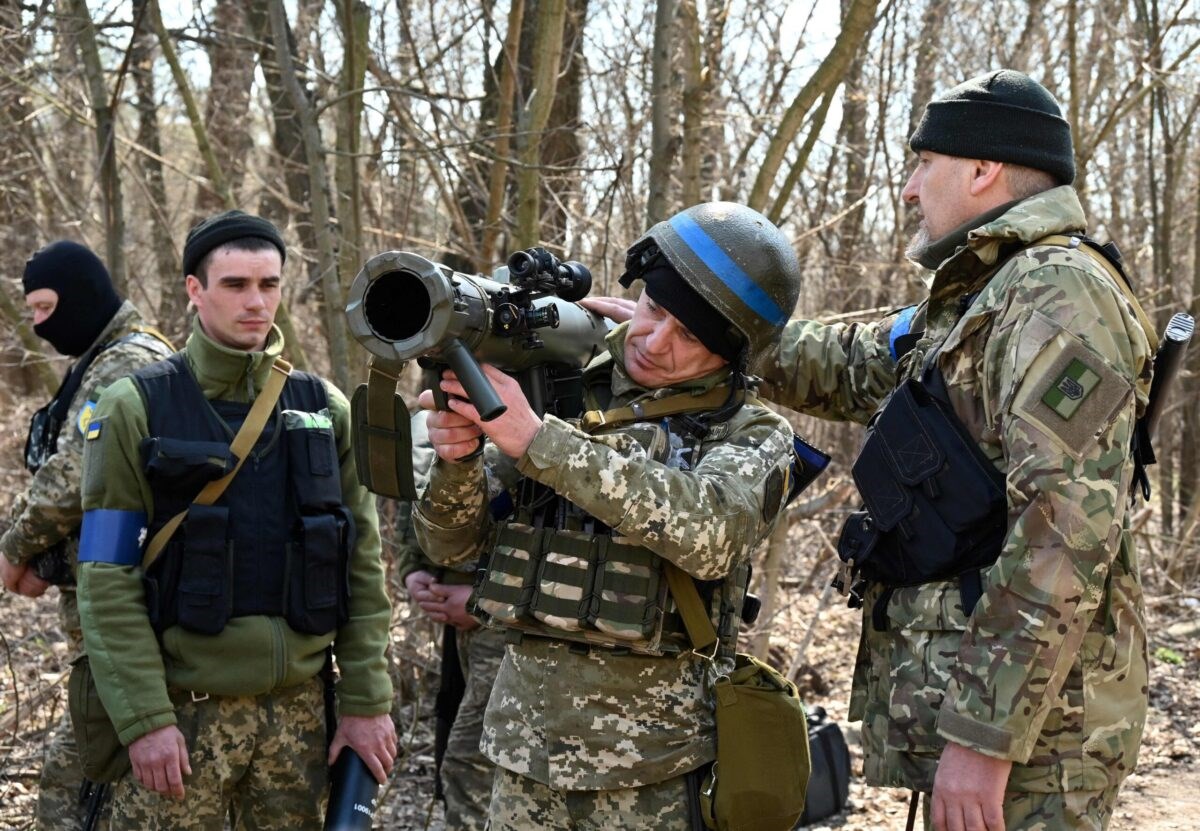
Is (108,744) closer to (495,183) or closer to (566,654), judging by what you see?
(566,654)

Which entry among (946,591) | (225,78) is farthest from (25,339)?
(946,591)

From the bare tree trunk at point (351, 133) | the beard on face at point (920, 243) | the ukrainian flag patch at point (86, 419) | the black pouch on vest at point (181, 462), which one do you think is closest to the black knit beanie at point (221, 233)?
the ukrainian flag patch at point (86, 419)

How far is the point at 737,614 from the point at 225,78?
785cm

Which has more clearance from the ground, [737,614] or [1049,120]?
[1049,120]

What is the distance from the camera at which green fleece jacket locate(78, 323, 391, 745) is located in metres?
3.30

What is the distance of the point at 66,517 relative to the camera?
395 cm

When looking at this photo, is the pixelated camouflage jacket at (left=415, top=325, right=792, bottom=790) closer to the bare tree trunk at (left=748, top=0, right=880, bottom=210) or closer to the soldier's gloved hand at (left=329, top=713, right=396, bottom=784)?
the soldier's gloved hand at (left=329, top=713, right=396, bottom=784)

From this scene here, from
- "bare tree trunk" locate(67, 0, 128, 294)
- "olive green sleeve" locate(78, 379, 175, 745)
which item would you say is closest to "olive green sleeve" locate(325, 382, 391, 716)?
"olive green sleeve" locate(78, 379, 175, 745)

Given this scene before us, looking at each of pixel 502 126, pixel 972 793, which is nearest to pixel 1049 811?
pixel 972 793

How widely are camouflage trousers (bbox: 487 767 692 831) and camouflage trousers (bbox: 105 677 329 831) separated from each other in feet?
3.40

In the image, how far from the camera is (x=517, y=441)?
247cm

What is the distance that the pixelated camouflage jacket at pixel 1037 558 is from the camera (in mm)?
2260

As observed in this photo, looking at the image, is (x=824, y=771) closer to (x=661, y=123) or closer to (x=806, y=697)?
(x=806, y=697)

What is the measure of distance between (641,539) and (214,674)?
1.49 metres
